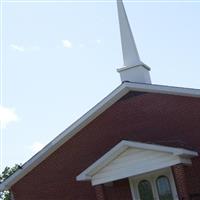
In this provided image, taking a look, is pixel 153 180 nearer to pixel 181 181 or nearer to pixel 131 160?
pixel 131 160

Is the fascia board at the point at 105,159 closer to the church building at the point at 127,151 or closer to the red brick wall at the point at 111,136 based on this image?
the church building at the point at 127,151

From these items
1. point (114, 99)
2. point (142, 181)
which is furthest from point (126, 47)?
point (142, 181)

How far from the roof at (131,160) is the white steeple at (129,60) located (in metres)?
4.42

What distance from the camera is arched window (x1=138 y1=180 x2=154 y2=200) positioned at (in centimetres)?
→ 1940

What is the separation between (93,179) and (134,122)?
9.76ft

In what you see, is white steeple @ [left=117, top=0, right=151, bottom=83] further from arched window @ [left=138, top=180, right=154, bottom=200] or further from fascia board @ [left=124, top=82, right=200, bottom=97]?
arched window @ [left=138, top=180, right=154, bottom=200]

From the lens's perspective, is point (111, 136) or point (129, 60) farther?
point (129, 60)

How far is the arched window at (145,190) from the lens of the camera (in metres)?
19.4

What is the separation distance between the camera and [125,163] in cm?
1859

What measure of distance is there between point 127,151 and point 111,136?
7.86 ft

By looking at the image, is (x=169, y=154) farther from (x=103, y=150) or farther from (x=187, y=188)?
(x=103, y=150)

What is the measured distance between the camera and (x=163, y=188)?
19.3 m

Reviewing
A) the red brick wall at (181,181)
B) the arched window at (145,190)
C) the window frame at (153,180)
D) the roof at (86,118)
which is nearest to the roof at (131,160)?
the red brick wall at (181,181)

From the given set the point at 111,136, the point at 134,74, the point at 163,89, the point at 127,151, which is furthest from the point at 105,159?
the point at 134,74
